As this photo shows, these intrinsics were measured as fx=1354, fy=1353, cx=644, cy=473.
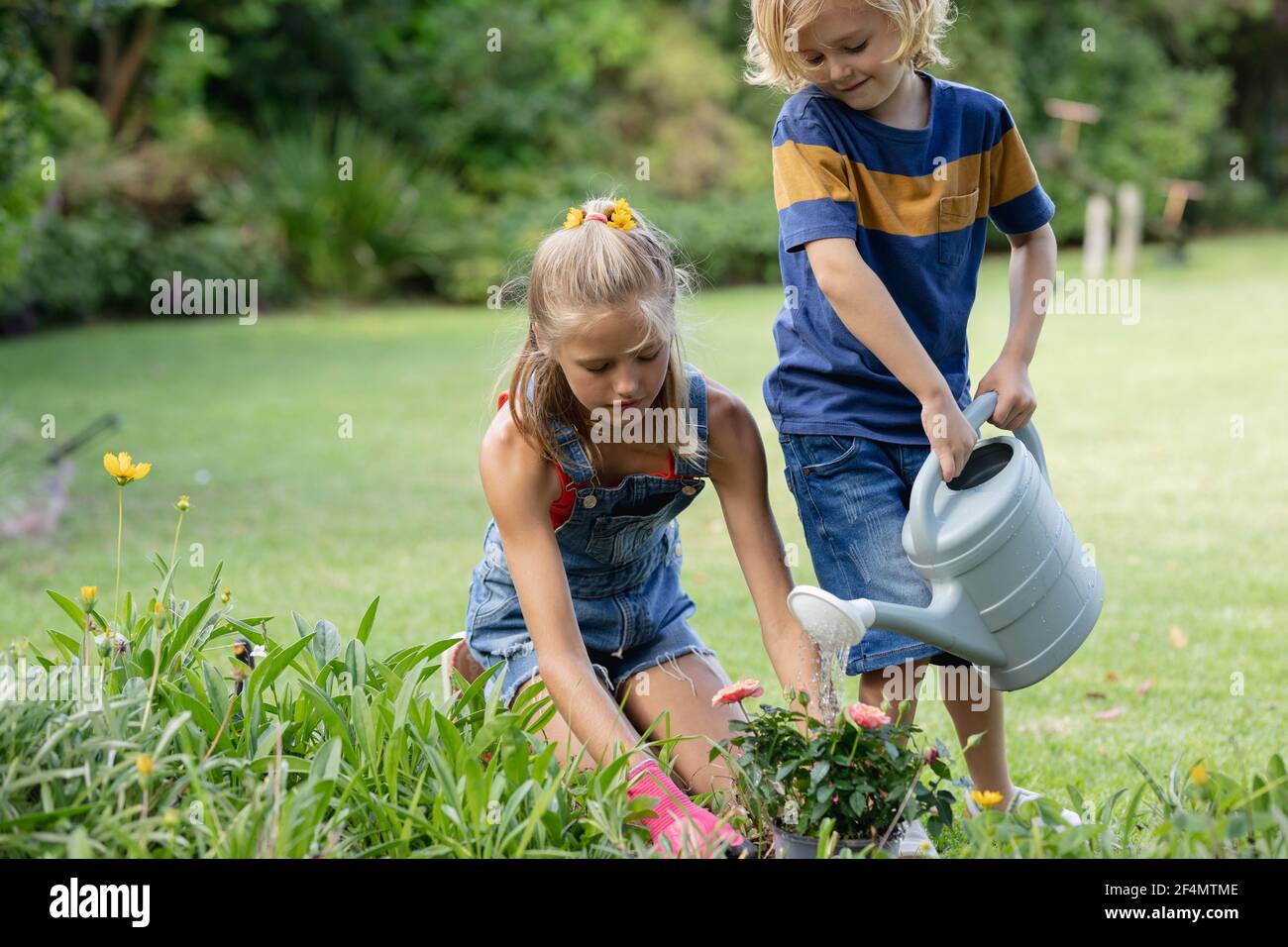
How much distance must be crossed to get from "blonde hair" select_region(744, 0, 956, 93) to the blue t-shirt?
0.27 ft

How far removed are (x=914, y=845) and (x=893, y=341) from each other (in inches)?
33.5

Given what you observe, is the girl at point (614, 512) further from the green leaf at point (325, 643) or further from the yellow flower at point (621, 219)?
the green leaf at point (325, 643)

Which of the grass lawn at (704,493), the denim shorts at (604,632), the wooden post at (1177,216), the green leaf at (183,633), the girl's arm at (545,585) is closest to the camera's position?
the girl's arm at (545,585)

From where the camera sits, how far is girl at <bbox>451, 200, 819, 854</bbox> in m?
2.35

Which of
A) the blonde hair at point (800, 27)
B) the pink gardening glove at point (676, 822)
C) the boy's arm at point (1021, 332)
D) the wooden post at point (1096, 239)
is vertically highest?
the wooden post at point (1096, 239)

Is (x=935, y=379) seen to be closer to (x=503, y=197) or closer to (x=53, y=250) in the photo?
(x=53, y=250)

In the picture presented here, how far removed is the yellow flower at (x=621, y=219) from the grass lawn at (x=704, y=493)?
25 cm

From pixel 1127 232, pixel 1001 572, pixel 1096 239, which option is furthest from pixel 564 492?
pixel 1127 232

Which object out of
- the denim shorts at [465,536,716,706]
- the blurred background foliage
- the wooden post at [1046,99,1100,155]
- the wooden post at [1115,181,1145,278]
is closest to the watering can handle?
the denim shorts at [465,536,716,706]

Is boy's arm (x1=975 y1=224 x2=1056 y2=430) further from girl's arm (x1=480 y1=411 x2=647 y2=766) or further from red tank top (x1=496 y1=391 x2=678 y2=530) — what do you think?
girl's arm (x1=480 y1=411 x2=647 y2=766)

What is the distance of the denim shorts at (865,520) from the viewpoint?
2.53 metres

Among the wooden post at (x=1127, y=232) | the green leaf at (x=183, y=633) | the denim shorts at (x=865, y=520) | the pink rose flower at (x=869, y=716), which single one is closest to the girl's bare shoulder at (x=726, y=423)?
the denim shorts at (x=865, y=520)

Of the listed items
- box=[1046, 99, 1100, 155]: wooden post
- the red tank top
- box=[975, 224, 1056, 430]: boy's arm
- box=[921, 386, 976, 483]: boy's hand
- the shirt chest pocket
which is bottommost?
the red tank top

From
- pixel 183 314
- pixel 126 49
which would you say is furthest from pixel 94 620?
pixel 126 49
